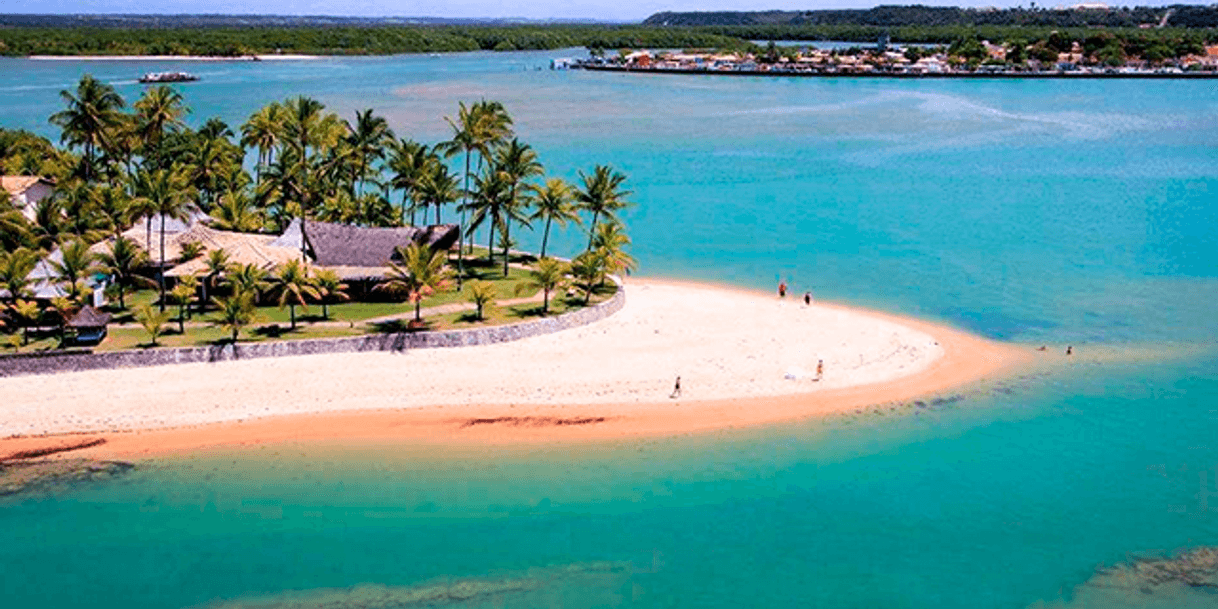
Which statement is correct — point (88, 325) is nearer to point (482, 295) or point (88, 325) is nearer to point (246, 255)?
point (246, 255)

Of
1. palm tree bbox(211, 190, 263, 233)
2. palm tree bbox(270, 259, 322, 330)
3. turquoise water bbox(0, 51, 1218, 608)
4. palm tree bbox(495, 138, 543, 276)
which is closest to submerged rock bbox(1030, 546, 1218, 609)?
turquoise water bbox(0, 51, 1218, 608)

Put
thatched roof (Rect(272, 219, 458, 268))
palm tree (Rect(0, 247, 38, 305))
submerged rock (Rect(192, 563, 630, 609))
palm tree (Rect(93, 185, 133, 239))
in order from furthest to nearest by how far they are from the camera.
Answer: palm tree (Rect(93, 185, 133, 239)) → thatched roof (Rect(272, 219, 458, 268)) → palm tree (Rect(0, 247, 38, 305)) → submerged rock (Rect(192, 563, 630, 609))

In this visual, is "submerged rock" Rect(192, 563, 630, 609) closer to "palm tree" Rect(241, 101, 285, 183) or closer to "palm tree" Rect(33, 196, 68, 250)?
"palm tree" Rect(33, 196, 68, 250)

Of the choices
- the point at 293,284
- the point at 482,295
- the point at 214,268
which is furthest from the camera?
the point at 214,268

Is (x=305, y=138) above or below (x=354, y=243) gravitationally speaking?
above

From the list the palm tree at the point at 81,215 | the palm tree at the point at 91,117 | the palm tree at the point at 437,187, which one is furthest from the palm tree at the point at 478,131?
the palm tree at the point at 91,117

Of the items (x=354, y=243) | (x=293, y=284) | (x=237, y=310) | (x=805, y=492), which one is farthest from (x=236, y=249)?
(x=805, y=492)
